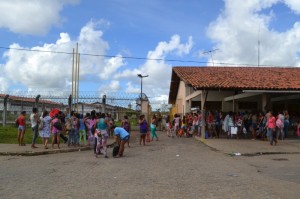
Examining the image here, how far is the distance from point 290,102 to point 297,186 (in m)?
19.1

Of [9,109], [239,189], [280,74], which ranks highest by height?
[280,74]

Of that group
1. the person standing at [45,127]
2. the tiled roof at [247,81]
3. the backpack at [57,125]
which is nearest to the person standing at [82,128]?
the backpack at [57,125]

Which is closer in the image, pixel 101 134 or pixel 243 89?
pixel 101 134

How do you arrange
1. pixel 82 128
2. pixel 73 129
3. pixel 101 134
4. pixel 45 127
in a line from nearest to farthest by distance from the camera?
1. pixel 101 134
2. pixel 45 127
3. pixel 73 129
4. pixel 82 128

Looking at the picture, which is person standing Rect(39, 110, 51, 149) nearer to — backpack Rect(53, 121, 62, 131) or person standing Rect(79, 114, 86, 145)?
backpack Rect(53, 121, 62, 131)

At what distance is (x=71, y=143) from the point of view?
17484mm

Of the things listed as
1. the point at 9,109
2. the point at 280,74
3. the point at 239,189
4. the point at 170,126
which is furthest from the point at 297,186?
the point at 9,109

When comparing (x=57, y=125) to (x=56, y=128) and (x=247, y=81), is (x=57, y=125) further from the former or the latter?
(x=247, y=81)

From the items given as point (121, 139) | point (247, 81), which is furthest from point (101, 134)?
point (247, 81)

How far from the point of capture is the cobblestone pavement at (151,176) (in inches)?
309

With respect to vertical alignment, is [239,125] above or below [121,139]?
above

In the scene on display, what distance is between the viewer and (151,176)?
386 inches

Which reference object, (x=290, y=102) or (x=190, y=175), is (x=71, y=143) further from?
(x=290, y=102)

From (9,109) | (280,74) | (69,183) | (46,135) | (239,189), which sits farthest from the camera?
(9,109)
